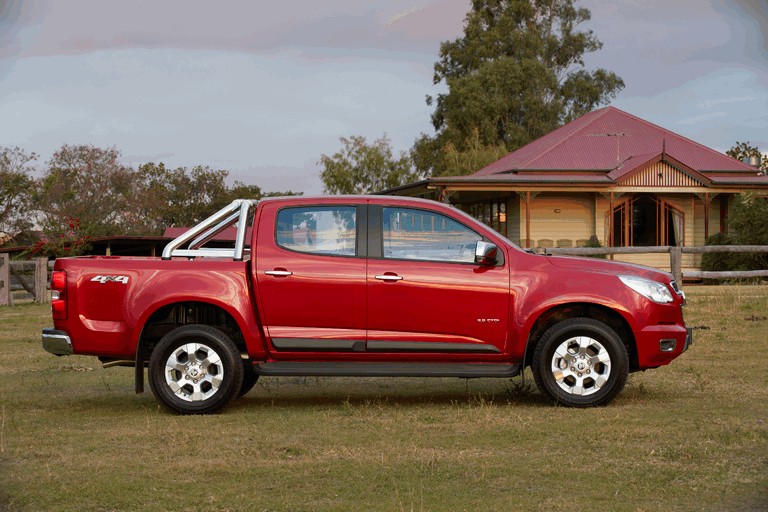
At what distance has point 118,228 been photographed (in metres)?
75.4

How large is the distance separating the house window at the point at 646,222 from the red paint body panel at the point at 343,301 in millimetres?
30407

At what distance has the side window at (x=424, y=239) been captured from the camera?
9.91m

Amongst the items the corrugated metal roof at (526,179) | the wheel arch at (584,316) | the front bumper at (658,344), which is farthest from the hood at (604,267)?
the corrugated metal roof at (526,179)

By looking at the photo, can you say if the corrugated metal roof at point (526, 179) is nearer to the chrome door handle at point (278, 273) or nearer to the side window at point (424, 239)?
the side window at point (424, 239)

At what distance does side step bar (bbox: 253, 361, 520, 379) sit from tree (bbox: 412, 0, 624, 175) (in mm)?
57726

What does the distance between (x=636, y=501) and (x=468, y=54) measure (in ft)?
231

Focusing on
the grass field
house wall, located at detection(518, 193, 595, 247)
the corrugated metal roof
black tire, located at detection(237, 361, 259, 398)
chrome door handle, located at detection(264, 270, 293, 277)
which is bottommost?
the grass field

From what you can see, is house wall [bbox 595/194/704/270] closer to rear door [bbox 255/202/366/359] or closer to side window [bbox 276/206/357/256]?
side window [bbox 276/206/357/256]

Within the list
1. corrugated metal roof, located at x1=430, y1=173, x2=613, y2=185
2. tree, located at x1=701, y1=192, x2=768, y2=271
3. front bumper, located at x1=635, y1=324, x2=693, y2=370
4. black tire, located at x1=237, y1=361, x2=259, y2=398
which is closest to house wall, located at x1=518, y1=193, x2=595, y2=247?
corrugated metal roof, located at x1=430, y1=173, x2=613, y2=185

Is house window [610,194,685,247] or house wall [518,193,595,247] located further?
house window [610,194,685,247]

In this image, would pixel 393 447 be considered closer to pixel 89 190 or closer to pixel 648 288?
pixel 648 288

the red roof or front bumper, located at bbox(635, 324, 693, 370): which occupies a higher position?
the red roof

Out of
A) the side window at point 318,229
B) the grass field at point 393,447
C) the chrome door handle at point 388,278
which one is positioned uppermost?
the side window at point 318,229

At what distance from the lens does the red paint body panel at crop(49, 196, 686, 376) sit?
9.77m
